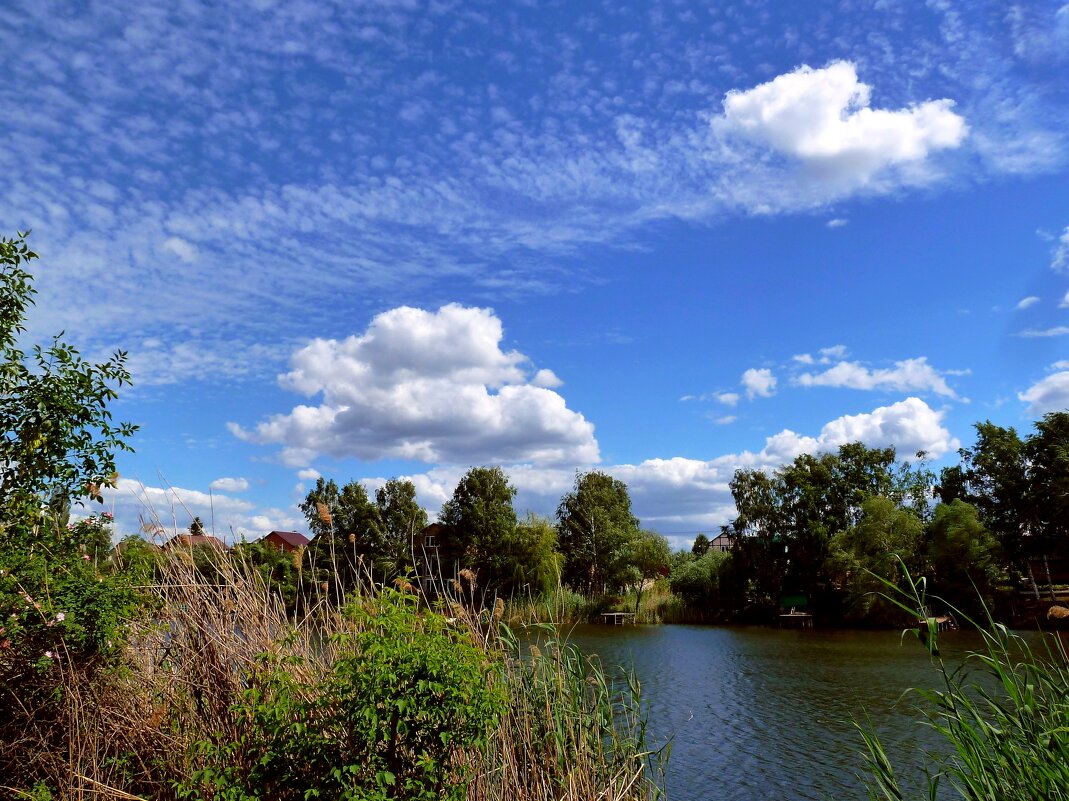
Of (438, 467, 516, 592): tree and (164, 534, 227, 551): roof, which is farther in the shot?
(438, 467, 516, 592): tree

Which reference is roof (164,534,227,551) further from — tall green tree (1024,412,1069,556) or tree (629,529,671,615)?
tree (629,529,671,615)

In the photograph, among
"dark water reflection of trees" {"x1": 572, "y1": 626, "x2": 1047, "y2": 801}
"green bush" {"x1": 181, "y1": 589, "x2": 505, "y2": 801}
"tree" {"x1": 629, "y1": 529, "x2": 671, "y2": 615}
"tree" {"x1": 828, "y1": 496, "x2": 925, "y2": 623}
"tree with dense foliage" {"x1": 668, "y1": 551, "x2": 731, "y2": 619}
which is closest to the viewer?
"green bush" {"x1": 181, "y1": 589, "x2": 505, "y2": 801}

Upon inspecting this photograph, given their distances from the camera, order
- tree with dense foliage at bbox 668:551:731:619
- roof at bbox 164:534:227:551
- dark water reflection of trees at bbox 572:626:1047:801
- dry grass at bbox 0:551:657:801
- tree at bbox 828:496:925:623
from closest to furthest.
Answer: dry grass at bbox 0:551:657:801
roof at bbox 164:534:227:551
dark water reflection of trees at bbox 572:626:1047:801
tree at bbox 828:496:925:623
tree with dense foliage at bbox 668:551:731:619

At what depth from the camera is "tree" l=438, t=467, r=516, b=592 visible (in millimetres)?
47000

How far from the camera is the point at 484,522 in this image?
48625 mm

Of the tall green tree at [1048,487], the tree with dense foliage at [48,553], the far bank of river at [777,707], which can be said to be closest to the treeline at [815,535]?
the tall green tree at [1048,487]

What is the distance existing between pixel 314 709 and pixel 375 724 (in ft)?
2.47

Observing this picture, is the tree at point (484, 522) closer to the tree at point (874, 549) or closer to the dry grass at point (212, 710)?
the tree at point (874, 549)

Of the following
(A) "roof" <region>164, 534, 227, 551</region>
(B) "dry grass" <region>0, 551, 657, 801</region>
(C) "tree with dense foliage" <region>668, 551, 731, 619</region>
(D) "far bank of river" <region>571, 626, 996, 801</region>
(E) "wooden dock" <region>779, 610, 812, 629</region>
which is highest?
(A) "roof" <region>164, 534, 227, 551</region>

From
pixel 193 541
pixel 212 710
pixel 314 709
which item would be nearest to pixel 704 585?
pixel 193 541

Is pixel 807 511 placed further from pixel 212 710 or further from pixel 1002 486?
pixel 212 710

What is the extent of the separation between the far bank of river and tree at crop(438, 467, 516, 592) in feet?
46.6

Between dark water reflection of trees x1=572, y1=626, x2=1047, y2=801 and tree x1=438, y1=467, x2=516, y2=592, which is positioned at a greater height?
tree x1=438, y1=467, x2=516, y2=592

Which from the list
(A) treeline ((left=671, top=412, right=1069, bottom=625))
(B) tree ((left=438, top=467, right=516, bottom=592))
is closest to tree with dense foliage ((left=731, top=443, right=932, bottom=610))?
(A) treeline ((left=671, top=412, right=1069, bottom=625))
